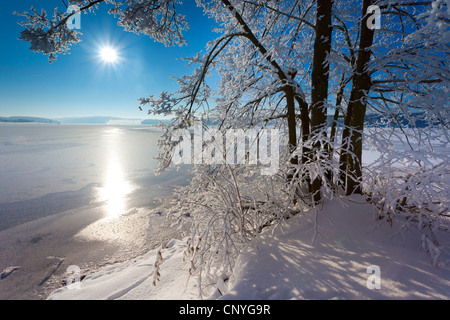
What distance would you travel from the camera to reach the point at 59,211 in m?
6.91

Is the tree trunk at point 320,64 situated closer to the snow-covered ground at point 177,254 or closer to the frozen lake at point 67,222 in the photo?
the snow-covered ground at point 177,254

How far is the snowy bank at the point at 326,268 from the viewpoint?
1768mm

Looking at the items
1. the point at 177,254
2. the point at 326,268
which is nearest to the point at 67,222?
the point at 177,254

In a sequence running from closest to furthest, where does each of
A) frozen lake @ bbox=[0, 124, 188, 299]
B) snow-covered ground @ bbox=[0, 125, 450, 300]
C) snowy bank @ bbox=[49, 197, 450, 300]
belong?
snowy bank @ bbox=[49, 197, 450, 300] < snow-covered ground @ bbox=[0, 125, 450, 300] < frozen lake @ bbox=[0, 124, 188, 299]

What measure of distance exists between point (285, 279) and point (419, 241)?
67.2 inches

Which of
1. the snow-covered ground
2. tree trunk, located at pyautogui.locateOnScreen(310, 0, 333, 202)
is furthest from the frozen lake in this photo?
tree trunk, located at pyautogui.locateOnScreen(310, 0, 333, 202)

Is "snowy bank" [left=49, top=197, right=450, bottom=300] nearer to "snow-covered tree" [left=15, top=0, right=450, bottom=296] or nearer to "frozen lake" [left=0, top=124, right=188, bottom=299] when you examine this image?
"snow-covered tree" [left=15, top=0, right=450, bottom=296]

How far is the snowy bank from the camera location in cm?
177

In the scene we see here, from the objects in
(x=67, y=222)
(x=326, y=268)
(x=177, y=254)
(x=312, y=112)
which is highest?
(x=312, y=112)

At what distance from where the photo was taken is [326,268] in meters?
2.07

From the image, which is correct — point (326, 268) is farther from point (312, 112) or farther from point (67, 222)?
point (67, 222)

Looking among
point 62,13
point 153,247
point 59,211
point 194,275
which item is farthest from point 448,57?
point 59,211

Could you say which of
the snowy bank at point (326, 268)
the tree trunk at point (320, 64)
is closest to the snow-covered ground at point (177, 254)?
the snowy bank at point (326, 268)

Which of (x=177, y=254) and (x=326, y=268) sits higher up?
(x=326, y=268)
